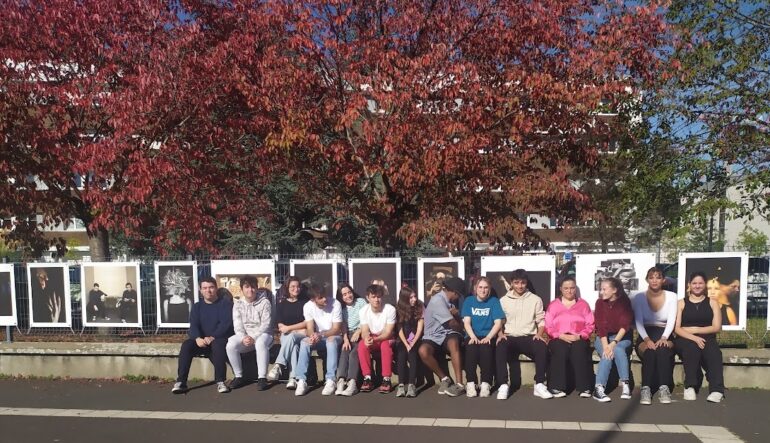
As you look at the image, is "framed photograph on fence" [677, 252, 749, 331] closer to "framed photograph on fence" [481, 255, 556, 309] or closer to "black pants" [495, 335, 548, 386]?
"framed photograph on fence" [481, 255, 556, 309]

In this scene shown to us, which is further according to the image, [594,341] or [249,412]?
[594,341]

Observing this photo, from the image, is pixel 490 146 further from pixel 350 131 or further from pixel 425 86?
pixel 350 131

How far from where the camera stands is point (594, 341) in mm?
7379

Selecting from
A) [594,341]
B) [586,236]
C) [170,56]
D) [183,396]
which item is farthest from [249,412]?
[586,236]

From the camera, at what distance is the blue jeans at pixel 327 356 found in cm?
754

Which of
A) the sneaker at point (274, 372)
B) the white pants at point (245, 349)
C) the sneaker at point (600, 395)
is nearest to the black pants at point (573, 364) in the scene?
the sneaker at point (600, 395)

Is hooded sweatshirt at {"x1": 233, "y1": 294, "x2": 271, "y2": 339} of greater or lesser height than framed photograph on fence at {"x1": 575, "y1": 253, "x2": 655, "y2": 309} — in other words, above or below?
below

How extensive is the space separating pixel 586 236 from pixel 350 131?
69.8 ft

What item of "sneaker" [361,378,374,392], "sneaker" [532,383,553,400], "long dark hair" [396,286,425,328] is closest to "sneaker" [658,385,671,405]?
"sneaker" [532,383,553,400]

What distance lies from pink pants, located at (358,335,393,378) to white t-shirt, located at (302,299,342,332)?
504 millimetres

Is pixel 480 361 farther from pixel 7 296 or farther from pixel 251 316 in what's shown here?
pixel 7 296

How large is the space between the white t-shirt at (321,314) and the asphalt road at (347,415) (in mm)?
832

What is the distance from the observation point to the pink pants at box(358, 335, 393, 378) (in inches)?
293

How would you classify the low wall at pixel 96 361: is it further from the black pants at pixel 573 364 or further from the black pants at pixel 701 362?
the black pants at pixel 701 362
